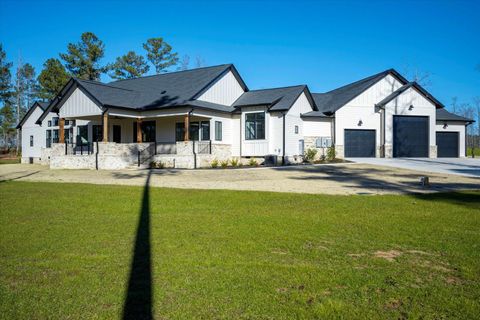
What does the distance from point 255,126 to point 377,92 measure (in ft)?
36.6

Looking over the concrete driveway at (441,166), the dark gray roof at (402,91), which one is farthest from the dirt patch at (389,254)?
the dark gray roof at (402,91)

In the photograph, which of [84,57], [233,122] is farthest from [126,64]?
[233,122]

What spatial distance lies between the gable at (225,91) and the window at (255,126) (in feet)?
9.09

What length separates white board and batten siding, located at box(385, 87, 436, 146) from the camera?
1182 inches

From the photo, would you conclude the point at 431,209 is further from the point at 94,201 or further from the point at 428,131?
the point at 428,131

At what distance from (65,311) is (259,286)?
199 centimetres

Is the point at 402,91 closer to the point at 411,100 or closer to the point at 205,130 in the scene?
the point at 411,100

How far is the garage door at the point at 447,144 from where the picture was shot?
107 feet

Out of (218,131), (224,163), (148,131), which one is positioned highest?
(148,131)

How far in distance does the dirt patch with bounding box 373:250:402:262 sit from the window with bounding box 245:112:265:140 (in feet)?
70.5

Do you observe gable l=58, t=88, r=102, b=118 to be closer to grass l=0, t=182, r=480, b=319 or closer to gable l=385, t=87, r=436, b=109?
grass l=0, t=182, r=480, b=319

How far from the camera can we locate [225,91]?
29.4 m

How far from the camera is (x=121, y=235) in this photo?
21.4 feet

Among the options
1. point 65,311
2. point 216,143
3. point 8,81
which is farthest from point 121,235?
point 8,81
